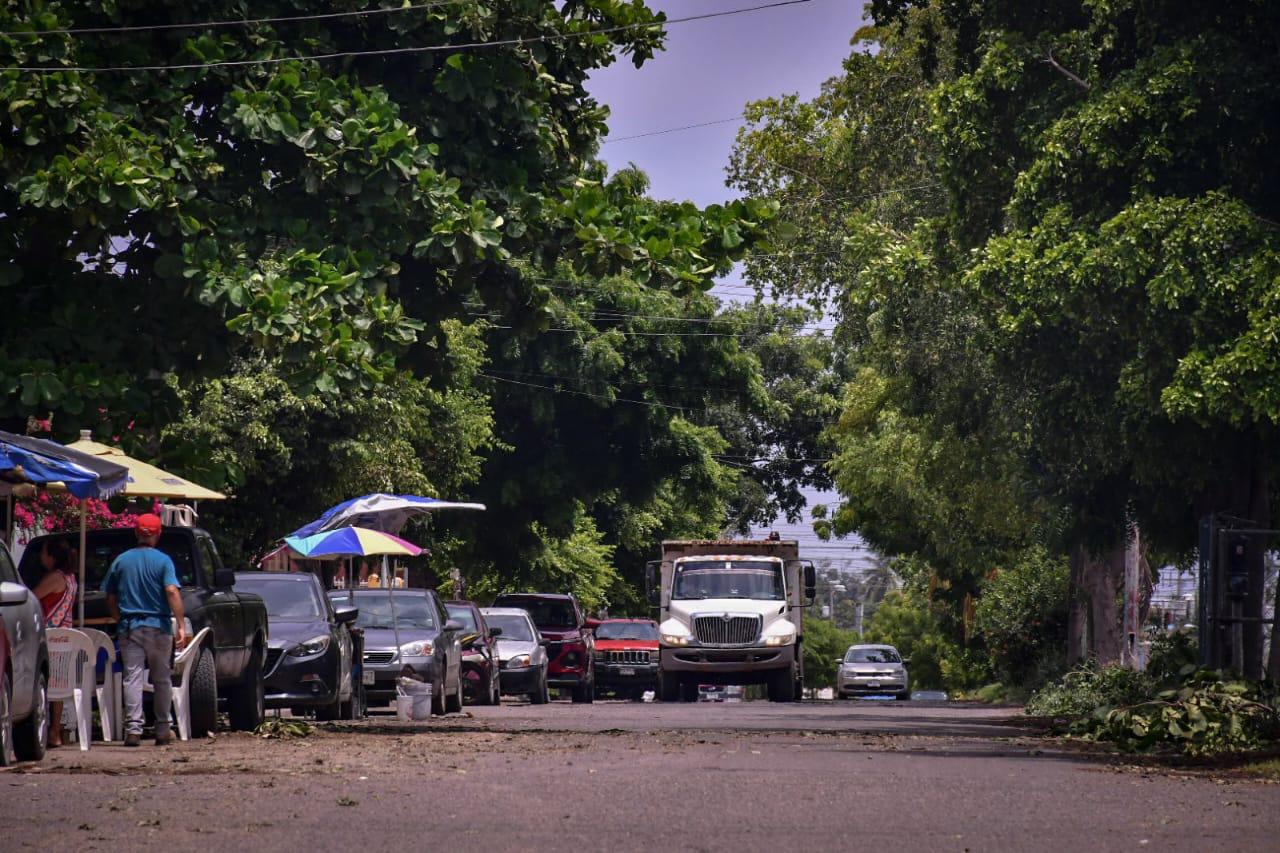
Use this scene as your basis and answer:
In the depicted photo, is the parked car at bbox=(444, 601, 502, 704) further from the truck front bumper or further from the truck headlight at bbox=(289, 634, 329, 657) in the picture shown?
the truck headlight at bbox=(289, 634, 329, 657)

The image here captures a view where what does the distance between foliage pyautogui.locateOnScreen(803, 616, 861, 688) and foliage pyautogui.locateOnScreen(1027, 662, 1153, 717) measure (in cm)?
7970

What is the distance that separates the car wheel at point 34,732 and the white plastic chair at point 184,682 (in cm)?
283

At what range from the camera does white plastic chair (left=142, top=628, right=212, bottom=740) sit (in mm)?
18000

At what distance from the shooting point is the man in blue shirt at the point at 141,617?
1697 centimetres

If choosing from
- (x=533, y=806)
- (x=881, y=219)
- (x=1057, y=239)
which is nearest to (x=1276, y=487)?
(x=1057, y=239)

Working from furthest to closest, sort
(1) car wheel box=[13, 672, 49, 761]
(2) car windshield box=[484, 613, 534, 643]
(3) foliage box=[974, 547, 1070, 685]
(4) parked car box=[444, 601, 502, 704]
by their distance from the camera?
(3) foliage box=[974, 547, 1070, 685], (2) car windshield box=[484, 613, 534, 643], (4) parked car box=[444, 601, 502, 704], (1) car wheel box=[13, 672, 49, 761]

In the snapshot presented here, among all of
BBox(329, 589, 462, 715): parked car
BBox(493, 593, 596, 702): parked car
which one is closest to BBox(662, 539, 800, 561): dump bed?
BBox(493, 593, 596, 702): parked car

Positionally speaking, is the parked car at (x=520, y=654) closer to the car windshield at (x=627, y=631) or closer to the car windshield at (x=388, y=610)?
the car windshield at (x=388, y=610)

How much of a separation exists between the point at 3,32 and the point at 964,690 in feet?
179

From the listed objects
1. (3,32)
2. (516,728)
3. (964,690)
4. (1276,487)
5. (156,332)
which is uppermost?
(3,32)

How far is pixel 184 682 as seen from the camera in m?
18.2

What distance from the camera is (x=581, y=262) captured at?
20.3m

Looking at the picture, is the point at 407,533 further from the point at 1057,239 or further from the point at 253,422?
the point at 1057,239

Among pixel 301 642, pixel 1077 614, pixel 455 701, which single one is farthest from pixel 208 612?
pixel 1077 614
